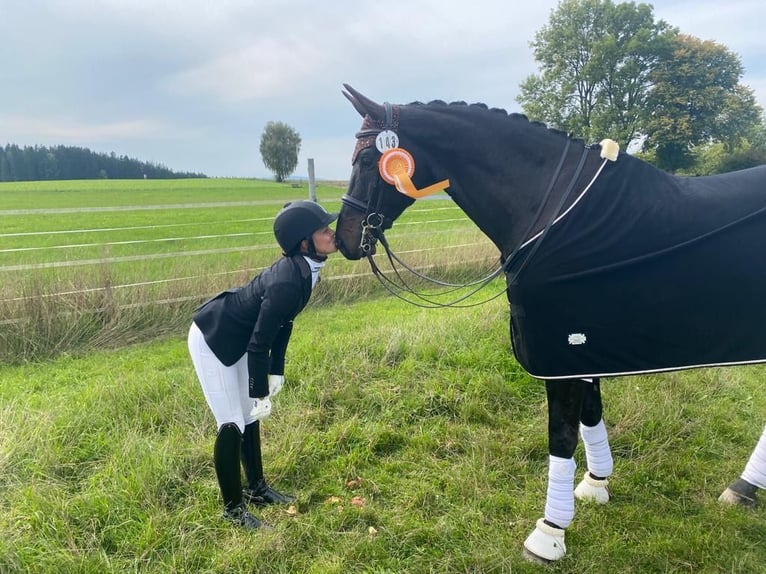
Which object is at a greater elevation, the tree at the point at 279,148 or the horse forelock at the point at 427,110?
the tree at the point at 279,148

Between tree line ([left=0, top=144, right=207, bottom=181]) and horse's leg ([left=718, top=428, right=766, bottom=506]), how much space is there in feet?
217

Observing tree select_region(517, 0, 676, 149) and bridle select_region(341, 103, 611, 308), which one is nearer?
bridle select_region(341, 103, 611, 308)

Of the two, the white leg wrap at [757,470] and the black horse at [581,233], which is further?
the white leg wrap at [757,470]

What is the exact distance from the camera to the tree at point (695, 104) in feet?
65.0

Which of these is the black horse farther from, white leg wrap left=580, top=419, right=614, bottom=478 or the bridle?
white leg wrap left=580, top=419, right=614, bottom=478

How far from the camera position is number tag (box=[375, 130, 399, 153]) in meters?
2.19

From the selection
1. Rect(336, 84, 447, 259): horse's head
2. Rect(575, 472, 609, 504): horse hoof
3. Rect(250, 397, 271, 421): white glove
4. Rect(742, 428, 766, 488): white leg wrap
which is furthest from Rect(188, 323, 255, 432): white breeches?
Rect(742, 428, 766, 488): white leg wrap

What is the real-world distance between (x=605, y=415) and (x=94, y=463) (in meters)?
3.71

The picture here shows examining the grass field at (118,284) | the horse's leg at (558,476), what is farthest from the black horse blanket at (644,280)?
the grass field at (118,284)

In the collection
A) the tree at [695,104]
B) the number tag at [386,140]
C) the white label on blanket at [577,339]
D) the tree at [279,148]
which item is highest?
the tree at [279,148]

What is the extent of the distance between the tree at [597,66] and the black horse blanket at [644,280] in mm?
20185

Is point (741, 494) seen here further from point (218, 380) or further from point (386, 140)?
point (218, 380)

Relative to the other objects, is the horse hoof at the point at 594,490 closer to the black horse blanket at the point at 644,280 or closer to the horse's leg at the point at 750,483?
the horse's leg at the point at 750,483

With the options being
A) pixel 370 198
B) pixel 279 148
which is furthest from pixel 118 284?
pixel 279 148
